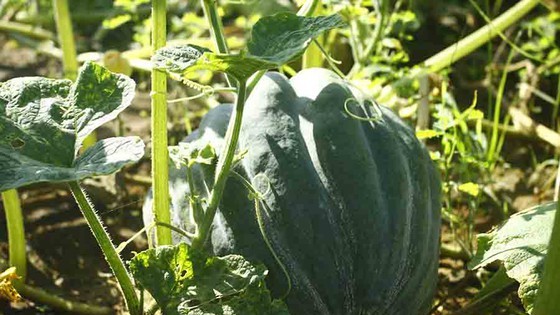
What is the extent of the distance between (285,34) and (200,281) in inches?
16.3

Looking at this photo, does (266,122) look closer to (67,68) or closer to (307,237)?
(307,237)

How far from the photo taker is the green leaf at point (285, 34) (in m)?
1.41

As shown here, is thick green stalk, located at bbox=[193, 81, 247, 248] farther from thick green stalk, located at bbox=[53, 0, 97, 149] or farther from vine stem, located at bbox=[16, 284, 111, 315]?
thick green stalk, located at bbox=[53, 0, 97, 149]

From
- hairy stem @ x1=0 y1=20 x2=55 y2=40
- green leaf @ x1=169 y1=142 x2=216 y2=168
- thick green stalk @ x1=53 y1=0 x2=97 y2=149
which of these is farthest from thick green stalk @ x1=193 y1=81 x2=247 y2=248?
hairy stem @ x1=0 y1=20 x2=55 y2=40

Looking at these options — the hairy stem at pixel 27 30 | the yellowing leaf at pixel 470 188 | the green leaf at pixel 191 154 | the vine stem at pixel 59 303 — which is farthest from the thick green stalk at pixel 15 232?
the hairy stem at pixel 27 30

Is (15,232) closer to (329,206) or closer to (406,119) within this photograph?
(329,206)

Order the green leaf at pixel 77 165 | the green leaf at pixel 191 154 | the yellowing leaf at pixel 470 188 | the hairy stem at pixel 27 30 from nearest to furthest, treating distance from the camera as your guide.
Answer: the green leaf at pixel 77 165 → the green leaf at pixel 191 154 → the yellowing leaf at pixel 470 188 → the hairy stem at pixel 27 30

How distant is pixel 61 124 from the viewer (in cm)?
155

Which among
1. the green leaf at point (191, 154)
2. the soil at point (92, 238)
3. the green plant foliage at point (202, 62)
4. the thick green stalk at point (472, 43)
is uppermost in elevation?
the green plant foliage at point (202, 62)

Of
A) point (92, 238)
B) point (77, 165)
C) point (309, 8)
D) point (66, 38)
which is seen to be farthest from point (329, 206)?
point (66, 38)

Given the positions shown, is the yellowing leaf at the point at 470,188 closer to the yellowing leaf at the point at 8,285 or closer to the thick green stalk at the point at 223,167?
the thick green stalk at the point at 223,167

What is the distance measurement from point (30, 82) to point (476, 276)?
1.12m

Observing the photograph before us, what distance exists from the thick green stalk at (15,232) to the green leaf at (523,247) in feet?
3.21

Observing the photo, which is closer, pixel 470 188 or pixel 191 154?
pixel 191 154
